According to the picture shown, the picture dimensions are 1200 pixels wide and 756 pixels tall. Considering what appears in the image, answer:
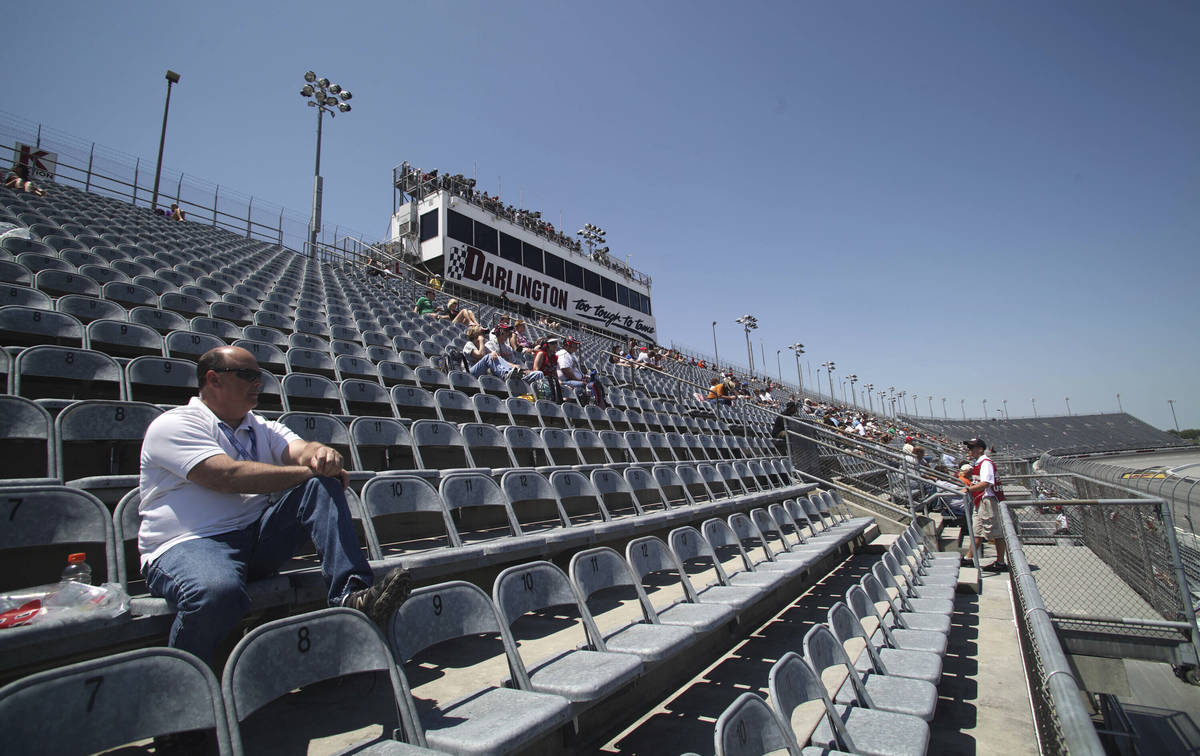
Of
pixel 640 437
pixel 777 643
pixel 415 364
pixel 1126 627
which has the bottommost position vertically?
pixel 1126 627

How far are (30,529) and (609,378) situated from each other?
10.0 metres

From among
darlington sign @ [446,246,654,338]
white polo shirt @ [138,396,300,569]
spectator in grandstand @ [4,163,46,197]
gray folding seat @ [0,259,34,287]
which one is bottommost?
white polo shirt @ [138,396,300,569]

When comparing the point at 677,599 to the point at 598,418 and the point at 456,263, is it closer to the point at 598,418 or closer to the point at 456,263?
the point at 598,418

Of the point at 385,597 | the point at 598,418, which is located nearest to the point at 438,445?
the point at 385,597

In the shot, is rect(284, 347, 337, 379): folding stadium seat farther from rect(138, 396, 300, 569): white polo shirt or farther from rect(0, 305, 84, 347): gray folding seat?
rect(138, 396, 300, 569): white polo shirt

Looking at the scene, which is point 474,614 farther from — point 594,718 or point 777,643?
point 777,643

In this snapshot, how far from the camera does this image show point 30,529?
186 centimetres

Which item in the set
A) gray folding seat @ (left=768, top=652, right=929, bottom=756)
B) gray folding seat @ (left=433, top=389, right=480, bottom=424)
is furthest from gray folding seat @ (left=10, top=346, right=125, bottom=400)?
gray folding seat @ (left=768, top=652, right=929, bottom=756)

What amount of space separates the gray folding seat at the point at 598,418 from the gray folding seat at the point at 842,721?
206 inches

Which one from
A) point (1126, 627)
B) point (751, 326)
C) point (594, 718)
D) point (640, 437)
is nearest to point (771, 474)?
point (640, 437)

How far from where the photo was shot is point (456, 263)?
73.6 feet

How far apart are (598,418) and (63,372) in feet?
17.2

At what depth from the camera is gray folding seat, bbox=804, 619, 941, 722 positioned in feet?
7.02

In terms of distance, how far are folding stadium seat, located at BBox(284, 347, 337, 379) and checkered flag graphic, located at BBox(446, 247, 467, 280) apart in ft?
56.3
